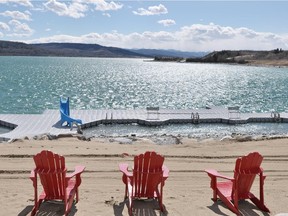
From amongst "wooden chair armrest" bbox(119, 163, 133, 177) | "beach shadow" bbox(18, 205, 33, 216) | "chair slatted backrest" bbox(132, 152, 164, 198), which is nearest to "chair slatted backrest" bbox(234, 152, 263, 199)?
"chair slatted backrest" bbox(132, 152, 164, 198)

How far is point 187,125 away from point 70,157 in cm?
1246

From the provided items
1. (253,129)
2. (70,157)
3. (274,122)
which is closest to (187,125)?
(253,129)

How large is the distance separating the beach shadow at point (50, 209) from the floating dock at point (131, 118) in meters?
11.5

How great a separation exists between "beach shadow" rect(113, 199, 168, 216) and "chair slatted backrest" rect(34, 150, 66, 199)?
1.03 metres

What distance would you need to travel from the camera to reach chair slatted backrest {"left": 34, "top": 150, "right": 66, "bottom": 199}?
652cm

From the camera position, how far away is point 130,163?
34.4 feet

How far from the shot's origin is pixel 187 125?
2244 centimetres

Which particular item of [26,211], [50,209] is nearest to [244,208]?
[50,209]

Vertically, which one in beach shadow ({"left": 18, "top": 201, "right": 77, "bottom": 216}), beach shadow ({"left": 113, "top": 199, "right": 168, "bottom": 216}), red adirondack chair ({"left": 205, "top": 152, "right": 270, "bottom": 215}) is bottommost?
beach shadow ({"left": 113, "top": 199, "right": 168, "bottom": 216})

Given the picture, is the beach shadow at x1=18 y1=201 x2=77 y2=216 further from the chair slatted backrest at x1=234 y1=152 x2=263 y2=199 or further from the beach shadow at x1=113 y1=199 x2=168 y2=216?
the chair slatted backrest at x1=234 y1=152 x2=263 y2=199

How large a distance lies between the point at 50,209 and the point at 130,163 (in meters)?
3.84

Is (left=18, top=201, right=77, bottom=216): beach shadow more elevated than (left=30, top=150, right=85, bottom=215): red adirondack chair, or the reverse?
(left=30, top=150, right=85, bottom=215): red adirondack chair

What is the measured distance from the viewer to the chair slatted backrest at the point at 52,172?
652 centimetres

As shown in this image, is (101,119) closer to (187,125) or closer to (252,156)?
(187,125)
